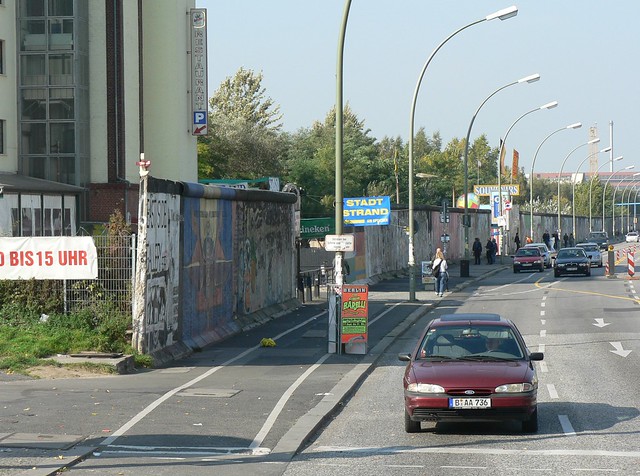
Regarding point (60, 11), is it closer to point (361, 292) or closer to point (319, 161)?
point (361, 292)

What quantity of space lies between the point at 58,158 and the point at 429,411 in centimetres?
3926

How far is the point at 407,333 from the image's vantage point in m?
27.6

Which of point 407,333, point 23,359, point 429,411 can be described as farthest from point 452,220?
point 429,411

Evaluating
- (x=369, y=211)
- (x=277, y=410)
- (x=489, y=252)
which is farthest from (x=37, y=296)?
(x=489, y=252)

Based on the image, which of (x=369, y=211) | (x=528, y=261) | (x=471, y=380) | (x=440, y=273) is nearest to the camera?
(x=471, y=380)

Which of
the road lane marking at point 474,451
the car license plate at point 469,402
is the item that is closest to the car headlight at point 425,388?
the car license plate at point 469,402

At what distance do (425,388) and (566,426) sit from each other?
201cm

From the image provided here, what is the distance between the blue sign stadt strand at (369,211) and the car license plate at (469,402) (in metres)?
29.4

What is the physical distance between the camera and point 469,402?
12.7 metres

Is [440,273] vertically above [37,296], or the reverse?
[37,296]

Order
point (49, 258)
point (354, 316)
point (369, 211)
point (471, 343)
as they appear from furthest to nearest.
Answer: point (369, 211) → point (354, 316) → point (49, 258) → point (471, 343)

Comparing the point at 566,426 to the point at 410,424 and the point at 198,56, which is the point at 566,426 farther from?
the point at 198,56

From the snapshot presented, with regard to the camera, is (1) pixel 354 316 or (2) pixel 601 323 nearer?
(1) pixel 354 316

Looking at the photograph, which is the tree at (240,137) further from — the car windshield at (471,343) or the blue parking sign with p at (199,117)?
the car windshield at (471,343)
